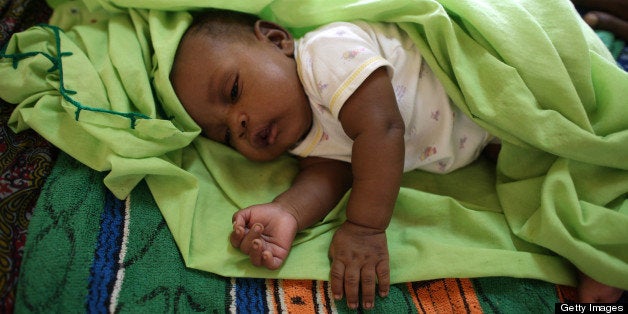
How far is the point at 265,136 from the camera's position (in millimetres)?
1050

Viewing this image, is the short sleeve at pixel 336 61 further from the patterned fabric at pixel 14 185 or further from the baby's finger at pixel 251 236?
the patterned fabric at pixel 14 185

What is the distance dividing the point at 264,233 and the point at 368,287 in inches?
8.9

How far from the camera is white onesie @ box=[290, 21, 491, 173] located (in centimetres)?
99

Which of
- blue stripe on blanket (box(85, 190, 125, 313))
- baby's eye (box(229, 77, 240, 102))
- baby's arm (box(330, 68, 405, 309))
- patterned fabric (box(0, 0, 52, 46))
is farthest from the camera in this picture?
patterned fabric (box(0, 0, 52, 46))

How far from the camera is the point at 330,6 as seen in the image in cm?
109

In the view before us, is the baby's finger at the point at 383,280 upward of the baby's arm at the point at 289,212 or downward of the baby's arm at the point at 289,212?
downward

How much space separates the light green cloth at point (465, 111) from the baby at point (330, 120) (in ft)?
0.13

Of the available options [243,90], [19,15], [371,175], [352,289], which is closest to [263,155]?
[243,90]

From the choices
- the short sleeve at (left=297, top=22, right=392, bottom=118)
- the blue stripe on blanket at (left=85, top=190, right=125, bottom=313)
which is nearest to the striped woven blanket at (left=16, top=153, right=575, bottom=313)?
the blue stripe on blanket at (left=85, top=190, right=125, bottom=313)

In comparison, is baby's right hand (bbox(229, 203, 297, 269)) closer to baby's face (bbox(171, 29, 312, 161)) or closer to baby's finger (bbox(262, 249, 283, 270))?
baby's finger (bbox(262, 249, 283, 270))

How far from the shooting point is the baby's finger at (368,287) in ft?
2.83

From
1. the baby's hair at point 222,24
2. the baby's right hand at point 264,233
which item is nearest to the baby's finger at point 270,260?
the baby's right hand at point 264,233

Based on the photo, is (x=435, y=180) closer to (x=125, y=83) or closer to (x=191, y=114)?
(x=191, y=114)

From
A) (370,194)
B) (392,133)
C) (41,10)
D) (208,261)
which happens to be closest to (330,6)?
(392,133)
